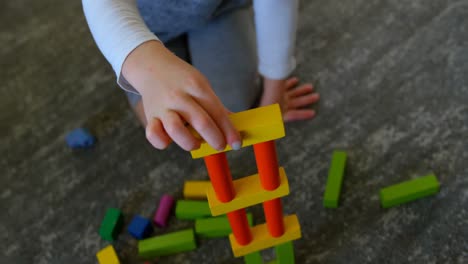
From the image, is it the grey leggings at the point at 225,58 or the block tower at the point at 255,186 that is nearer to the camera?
the block tower at the point at 255,186

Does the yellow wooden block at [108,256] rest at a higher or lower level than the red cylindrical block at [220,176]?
lower

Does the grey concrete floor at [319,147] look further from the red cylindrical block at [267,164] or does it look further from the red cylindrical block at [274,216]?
the red cylindrical block at [267,164]

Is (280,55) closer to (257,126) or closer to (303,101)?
(303,101)

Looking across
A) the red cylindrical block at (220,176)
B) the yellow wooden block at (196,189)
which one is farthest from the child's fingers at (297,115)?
the red cylindrical block at (220,176)

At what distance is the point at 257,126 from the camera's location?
1.76 ft

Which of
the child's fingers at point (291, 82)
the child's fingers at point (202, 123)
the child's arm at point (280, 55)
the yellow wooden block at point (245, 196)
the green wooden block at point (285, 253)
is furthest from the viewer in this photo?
the child's fingers at point (291, 82)

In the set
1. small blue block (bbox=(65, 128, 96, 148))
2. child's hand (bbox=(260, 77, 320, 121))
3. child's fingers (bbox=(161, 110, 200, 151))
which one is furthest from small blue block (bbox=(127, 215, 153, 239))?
child's fingers (bbox=(161, 110, 200, 151))

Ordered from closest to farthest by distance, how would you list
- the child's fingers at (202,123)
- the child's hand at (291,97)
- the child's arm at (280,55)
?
the child's fingers at (202,123) < the child's arm at (280,55) < the child's hand at (291,97)

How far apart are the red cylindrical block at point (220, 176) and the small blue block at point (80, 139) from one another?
0.56m

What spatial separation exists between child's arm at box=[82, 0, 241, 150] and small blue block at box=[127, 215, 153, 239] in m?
0.37

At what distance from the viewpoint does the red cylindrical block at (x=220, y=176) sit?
569 millimetres

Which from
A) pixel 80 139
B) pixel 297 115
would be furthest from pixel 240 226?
pixel 80 139

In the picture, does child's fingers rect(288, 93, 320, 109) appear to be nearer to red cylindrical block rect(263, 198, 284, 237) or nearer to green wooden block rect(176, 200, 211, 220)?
green wooden block rect(176, 200, 211, 220)

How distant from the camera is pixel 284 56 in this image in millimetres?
949
